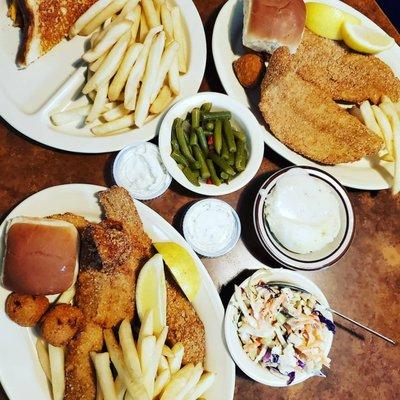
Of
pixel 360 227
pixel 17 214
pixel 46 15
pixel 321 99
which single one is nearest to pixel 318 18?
pixel 321 99

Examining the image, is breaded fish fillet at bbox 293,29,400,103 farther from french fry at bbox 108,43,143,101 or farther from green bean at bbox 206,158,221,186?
french fry at bbox 108,43,143,101

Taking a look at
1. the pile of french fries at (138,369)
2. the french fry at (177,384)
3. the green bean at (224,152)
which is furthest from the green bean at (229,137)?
the french fry at (177,384)

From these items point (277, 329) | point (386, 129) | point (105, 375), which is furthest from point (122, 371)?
point (386, 129)

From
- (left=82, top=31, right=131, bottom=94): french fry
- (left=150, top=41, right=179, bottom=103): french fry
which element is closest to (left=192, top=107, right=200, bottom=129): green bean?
(left=150, top=41, right=179, bottom=103): french fry

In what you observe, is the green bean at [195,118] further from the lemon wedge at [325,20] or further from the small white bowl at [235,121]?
the lemon wedge at [325,20]

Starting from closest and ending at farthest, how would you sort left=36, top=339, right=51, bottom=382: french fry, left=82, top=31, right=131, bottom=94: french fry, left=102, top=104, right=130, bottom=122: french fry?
1. left=36, top=339, right=51, bottom=382: french fry
2. left=82, top=31, right=131, bottom=94: french fry
3. left=102, top=104, right=130, bottom=122: french fry
